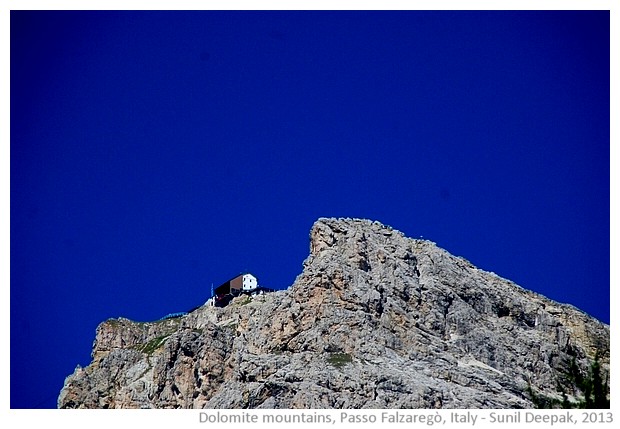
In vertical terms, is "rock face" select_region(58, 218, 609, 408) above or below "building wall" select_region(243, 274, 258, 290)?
below

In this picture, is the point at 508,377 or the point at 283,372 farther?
the point at 508,377

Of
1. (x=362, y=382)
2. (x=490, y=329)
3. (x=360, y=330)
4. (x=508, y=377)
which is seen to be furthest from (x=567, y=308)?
(x=362, y=382)

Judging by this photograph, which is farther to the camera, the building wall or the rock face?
the building wall

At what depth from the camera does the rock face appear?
104938mm

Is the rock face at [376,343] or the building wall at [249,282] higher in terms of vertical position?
the building wall at [249,282]

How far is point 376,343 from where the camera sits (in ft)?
373

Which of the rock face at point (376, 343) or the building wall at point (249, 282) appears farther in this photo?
the building wall at point (249, 282)

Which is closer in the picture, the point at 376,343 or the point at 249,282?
the point at 376,343

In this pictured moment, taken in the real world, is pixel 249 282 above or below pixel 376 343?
above

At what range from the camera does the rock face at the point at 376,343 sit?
105 m

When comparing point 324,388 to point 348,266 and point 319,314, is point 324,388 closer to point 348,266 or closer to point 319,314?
point 319,314

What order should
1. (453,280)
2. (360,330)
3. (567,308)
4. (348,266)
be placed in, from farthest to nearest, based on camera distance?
(567,308), (453,280), (348,266), (360,330)

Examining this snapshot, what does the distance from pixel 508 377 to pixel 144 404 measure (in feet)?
146
